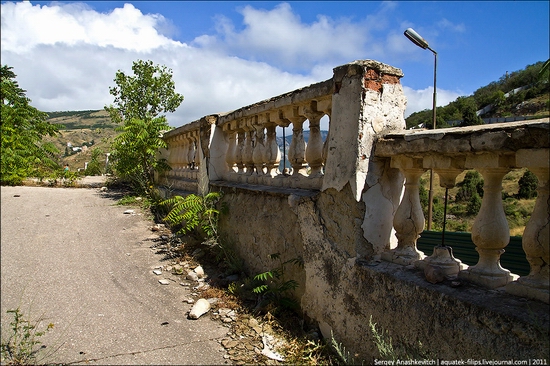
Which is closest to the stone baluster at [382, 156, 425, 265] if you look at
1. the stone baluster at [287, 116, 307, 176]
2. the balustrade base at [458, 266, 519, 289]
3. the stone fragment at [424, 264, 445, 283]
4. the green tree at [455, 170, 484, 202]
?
the stone fragment at [424, 264, 445, 283]

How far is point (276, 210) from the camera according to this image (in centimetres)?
357

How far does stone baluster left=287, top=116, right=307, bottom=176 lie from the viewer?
11.6ft

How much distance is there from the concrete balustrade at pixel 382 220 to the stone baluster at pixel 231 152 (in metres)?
0.66

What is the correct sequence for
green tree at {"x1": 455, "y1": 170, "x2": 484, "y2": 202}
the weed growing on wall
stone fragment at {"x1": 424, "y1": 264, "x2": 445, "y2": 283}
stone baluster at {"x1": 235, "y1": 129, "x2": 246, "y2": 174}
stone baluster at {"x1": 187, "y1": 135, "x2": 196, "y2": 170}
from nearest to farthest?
stone fragment at {"x1": 424, "y1": 264, "x2": 445, "y2": 283} < the weed growing on wall < stone baluster at {"x1": 235, "y1": 129, "x2": 246, "y2": 174} < stone baluster at {"x1": 187, "y1": 135, "x2": 196, "y2": 170} < green tree at {"x1": 455, "y1": 170, "x2": 484, "y2": 202}

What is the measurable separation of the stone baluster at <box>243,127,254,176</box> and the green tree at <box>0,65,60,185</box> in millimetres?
2937

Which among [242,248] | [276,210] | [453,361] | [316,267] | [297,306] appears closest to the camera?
[453,361]

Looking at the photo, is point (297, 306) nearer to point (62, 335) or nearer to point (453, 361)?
point (453, 361)

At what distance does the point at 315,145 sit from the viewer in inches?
132

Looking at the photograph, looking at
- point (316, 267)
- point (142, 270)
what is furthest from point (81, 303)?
point (316, 267)

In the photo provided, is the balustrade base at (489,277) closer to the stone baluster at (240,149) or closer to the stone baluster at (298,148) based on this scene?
the stone baluster at (298,148)

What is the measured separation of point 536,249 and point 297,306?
1894mm

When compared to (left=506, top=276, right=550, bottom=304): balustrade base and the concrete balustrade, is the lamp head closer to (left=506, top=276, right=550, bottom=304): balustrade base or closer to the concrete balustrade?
the concrete balustrade

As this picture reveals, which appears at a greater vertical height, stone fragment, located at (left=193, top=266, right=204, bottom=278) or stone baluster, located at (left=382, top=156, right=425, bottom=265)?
stone baluster, located at (left=382, top=156, right=425, bottom=265)

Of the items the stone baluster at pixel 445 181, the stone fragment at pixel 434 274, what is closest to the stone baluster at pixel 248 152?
the stone baluster at pixel 445 181
